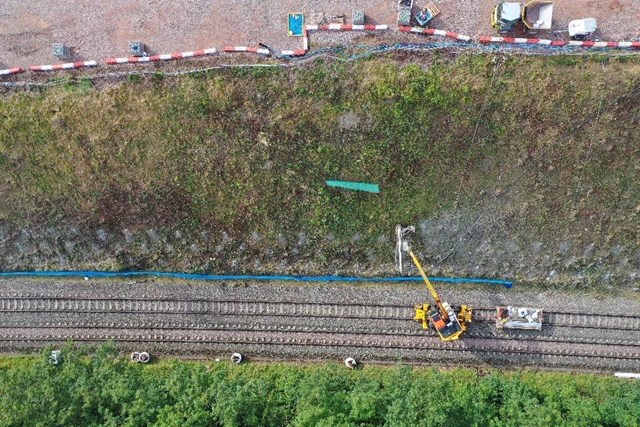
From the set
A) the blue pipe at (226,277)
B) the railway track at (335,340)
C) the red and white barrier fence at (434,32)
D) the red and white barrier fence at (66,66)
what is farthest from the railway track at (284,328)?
the red and white barrier fence at (434,32)

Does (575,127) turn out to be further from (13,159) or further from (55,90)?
(13,159)

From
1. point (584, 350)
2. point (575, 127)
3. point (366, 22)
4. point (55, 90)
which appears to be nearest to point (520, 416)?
point (584, 350)

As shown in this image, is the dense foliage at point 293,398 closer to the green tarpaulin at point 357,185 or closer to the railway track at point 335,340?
the railway track at point 335,340

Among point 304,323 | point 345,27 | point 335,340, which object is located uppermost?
point 345,27

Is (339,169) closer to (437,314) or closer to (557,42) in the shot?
(437,314)

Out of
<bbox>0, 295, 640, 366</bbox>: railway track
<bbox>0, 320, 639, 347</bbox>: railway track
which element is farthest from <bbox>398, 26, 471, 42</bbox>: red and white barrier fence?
<bbox>0, 320, 639, 347</bbox>: railway track

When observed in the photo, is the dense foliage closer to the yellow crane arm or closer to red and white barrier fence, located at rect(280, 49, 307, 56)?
the yellow crane arm

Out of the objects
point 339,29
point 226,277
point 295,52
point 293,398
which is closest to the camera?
point 293,398

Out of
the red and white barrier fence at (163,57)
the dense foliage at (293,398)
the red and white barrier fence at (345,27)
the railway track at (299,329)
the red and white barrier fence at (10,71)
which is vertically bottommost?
the dense foliage at (293,398)

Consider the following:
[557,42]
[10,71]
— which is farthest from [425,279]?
[10,71]
